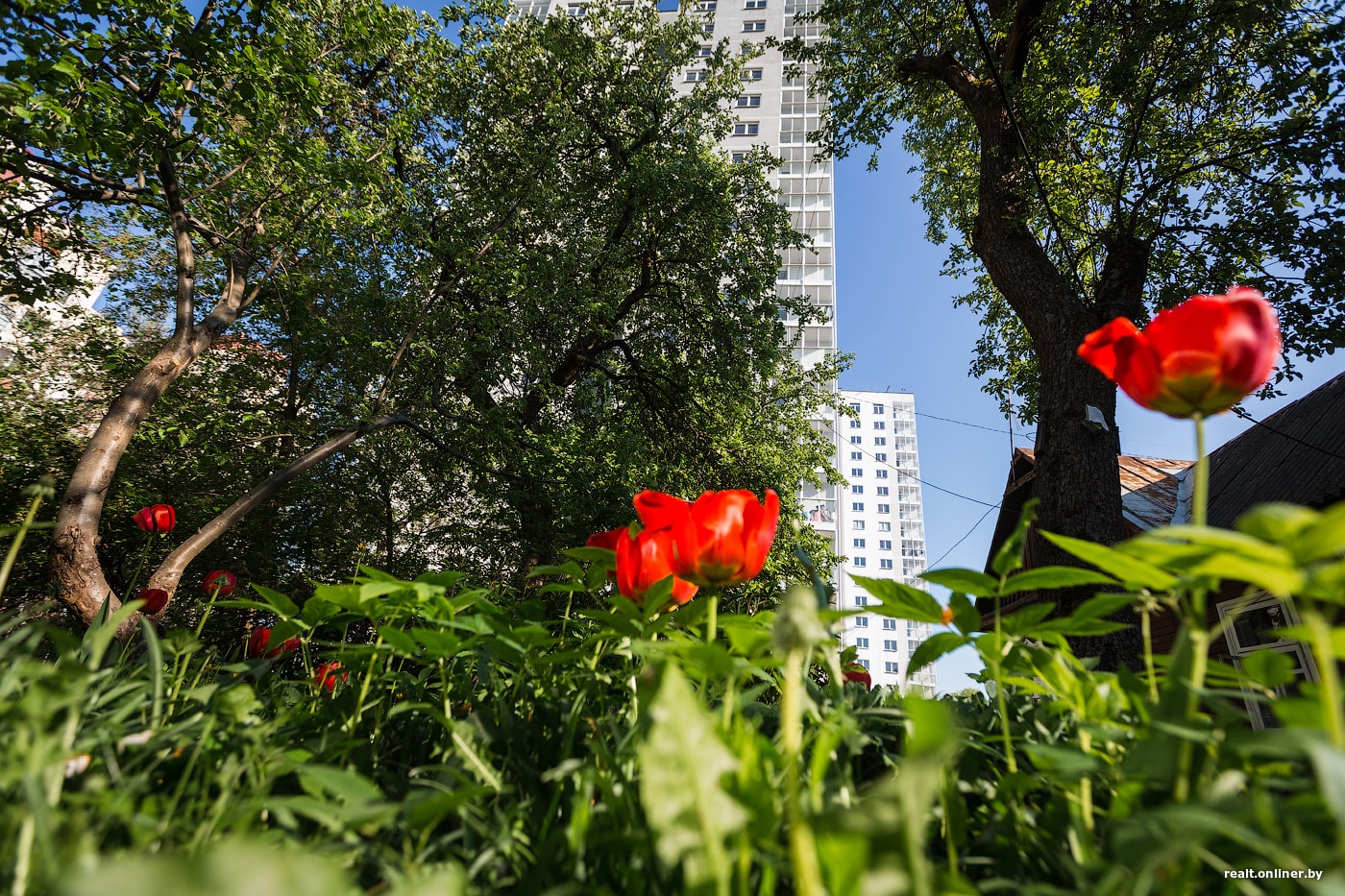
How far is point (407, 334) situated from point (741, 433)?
5334 millimetres

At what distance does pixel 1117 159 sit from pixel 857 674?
8113 mm

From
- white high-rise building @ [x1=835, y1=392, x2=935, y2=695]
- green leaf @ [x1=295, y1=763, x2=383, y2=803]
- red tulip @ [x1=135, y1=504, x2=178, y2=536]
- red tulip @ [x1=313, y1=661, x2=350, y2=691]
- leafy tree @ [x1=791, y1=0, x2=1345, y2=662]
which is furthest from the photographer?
white high-rise building @ [x1=835, y1=392, x2=935, y2=695]

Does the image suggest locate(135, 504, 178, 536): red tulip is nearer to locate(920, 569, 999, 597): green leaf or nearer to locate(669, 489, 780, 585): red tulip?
locate(669, 489, 780, 585): red tulip

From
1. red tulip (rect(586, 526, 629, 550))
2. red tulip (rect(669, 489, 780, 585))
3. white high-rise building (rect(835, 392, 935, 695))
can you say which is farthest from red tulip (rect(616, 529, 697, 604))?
white high-rise building (rect(835, 392, 935, 695))

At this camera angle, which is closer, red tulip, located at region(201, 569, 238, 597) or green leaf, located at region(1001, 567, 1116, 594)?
green leaf, located at region(1001, 567, 1116, 594)

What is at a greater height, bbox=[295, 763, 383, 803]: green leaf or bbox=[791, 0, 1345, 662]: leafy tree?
bbox=[791, 0, 1345, 662]: leafy tree

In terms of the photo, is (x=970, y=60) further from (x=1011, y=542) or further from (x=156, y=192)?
Result: (x=156, y=192)

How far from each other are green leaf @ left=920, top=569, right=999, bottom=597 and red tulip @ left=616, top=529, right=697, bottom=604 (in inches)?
13.3

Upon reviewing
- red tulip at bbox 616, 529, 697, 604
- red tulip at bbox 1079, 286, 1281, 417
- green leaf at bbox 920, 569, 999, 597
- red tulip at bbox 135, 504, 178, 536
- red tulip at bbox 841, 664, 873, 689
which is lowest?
red tulip at bbox 841, 664, 873, 689

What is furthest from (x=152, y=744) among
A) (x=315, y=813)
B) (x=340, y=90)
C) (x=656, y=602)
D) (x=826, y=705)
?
(x=340, y=90)

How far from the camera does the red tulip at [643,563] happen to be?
32.4 inches

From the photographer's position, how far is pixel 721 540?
758mm

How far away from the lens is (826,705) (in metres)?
0.74

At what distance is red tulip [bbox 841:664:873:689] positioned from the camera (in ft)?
4.38
